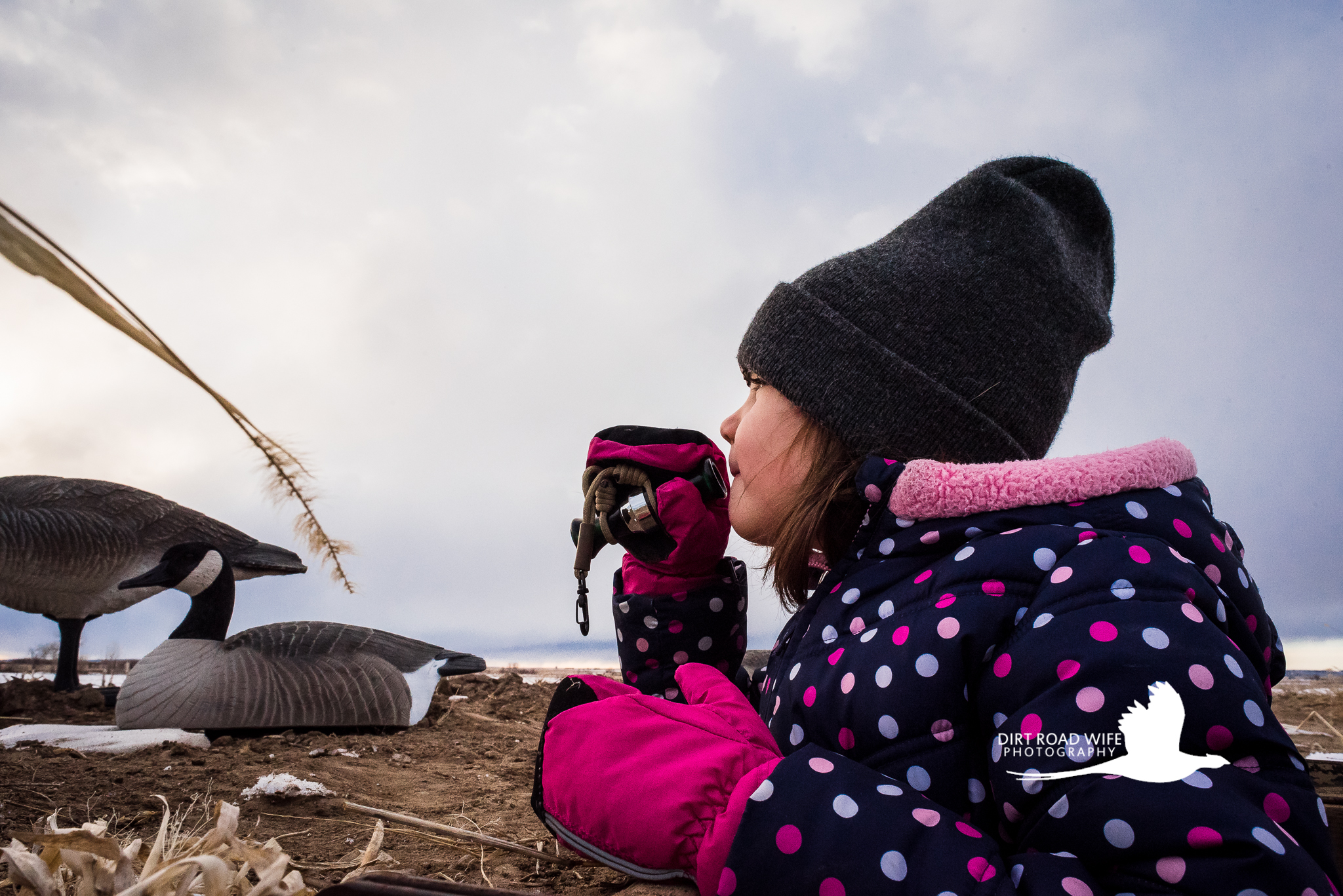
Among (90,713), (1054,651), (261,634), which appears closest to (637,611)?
(1054,651)

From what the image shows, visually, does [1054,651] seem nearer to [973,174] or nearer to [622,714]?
[622,714]

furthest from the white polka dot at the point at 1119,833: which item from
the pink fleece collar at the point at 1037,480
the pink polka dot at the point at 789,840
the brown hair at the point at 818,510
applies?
the brown hair at the point at 818,510

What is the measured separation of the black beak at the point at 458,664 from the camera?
10.4 feet

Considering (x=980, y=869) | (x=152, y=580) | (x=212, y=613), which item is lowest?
(x=980, y=869)

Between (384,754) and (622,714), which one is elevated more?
(622,714)

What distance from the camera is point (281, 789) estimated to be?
1241 mm

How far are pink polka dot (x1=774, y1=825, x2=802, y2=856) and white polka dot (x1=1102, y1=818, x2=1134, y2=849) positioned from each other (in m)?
0.26

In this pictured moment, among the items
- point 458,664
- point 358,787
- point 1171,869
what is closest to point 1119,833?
point 1171,869

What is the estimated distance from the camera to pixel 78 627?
2869 millimetres

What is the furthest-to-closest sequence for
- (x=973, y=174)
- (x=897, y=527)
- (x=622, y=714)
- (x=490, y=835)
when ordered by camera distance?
(x=973, y=174), (x=490, y=835), (x=897, y=527), (x=622, y=714)

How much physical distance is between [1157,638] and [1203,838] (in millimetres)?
167

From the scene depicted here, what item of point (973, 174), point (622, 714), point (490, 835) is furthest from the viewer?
point (973, 174)

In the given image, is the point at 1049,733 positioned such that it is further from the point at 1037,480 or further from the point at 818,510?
the point at 818,510

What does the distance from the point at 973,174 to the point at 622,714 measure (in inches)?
44.8
